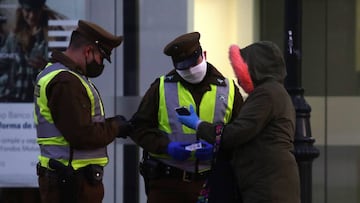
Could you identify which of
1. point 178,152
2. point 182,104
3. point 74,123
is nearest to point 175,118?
point 182,104

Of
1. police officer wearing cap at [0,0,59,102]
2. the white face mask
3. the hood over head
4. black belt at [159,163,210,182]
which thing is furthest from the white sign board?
the hood over head

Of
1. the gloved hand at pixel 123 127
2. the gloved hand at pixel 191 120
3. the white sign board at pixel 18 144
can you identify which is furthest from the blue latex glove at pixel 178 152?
the white sign board at pixel 18 144

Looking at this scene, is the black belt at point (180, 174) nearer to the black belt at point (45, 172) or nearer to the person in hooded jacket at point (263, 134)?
the person in hooded jacket at point (263, 134)

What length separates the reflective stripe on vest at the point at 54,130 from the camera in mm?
4020

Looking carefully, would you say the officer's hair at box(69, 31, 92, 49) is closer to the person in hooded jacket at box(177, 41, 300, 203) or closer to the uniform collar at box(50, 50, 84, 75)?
the uniform collar at box(50, 50, 84, 75)

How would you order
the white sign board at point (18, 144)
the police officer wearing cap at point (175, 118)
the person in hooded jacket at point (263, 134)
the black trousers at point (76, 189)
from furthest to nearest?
the white sign board at point (18, 144) → the police officer wearing cap at point (175, 118) → the black trousers at point (76, 189) → the person in hooded jacket at point (263, 134)

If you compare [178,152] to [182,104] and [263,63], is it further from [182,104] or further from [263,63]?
[263,63]

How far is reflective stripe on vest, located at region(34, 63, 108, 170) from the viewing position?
4.02 m

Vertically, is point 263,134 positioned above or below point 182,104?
below

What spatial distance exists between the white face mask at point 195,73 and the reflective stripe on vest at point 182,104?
0.24ft

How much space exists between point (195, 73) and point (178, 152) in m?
0.54

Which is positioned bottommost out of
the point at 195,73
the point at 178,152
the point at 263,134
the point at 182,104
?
the point at 178,152

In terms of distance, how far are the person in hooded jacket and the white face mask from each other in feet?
1.77

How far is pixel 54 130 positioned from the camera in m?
4.03
